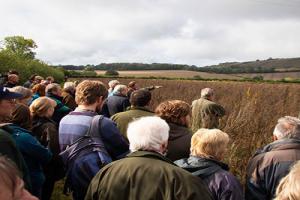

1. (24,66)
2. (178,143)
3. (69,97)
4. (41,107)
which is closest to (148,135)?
(178,143)

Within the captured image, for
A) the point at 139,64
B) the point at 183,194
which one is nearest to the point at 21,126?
the point at 183,194

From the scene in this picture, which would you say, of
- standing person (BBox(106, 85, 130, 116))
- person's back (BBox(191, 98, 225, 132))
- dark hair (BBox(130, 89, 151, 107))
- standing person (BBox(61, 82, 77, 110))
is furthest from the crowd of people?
person's back (BBox(191, 98, 225, 132))

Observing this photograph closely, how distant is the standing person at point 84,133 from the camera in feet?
16.5

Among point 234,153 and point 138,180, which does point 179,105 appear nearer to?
point 138,180

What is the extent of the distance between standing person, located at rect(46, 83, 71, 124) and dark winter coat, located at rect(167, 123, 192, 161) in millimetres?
2783

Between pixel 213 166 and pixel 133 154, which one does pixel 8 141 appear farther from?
pixel 213 166

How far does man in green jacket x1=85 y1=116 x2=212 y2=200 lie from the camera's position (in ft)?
11.5

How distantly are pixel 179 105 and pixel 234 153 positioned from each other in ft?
12.6

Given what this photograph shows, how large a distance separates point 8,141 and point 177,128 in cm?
222

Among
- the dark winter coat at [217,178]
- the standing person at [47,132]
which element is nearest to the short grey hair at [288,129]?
the dark winter coat at [217,178]

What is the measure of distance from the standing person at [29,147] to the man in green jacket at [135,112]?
4.81 feet

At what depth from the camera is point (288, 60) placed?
84.9 metres

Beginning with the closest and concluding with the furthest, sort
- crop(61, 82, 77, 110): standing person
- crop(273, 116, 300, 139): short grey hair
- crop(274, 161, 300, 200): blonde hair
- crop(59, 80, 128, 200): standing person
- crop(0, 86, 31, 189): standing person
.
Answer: crop(274, 161, 300, 200): blonde hair, crop(0, 86, 31, 189): standing person, crop(59, 80, 128, 200): standing person, crop(273, 116, 300, 139): short grey hair, crop(61, 82, 77, 110): standing person

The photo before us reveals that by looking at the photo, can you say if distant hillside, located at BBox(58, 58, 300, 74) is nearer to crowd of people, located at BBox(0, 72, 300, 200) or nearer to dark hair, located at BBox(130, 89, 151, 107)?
dark hair, located at BBox(130, 89, 151, 107)
